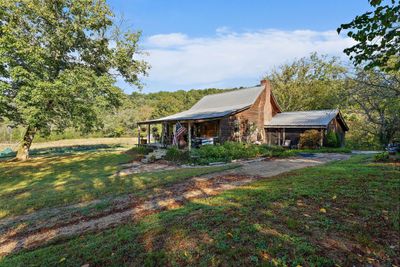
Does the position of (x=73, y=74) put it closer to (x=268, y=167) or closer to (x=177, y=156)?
(x=177, y=156)

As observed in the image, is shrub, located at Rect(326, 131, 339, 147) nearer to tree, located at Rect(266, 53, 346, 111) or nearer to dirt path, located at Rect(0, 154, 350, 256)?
dirt path, located at Rect(0, 154, 350, 256)

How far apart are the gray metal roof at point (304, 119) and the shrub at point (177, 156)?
10.3 metres

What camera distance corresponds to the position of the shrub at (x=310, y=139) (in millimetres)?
17891

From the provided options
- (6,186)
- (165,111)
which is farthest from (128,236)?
(165,111)

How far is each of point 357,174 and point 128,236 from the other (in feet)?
22.7

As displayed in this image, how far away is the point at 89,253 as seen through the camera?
3.47 meters

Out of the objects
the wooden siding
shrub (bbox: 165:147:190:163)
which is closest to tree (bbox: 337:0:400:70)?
shrub (bbox: 165:147:190:163)

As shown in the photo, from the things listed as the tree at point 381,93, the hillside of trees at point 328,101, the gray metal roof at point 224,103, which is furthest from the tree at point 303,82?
the tree at point 381,93

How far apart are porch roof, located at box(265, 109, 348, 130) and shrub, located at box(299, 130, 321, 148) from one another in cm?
66

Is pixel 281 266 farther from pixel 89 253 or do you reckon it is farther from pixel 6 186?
pixel 6 186

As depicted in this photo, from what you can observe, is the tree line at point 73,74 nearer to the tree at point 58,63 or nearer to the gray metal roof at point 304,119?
the tree at point 58,63

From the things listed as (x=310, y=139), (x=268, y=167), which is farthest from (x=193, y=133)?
(x=268, y=167)

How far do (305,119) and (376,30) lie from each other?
660 inches

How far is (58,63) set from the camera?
16500 mm
